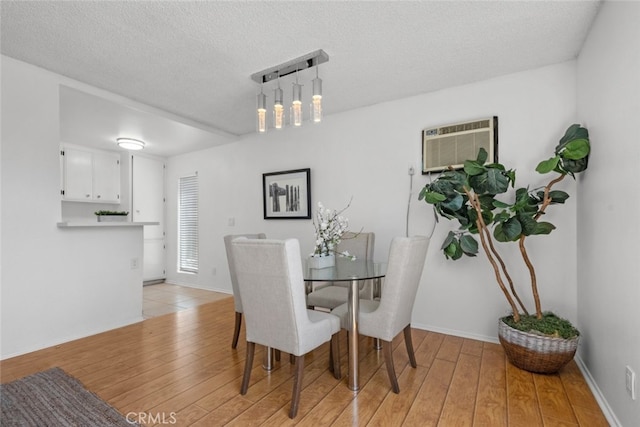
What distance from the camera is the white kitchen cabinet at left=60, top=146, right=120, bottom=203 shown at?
14.3 feet

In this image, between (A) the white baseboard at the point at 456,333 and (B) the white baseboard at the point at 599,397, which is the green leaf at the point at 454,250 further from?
(B) the white baseboard at the point at 599,397

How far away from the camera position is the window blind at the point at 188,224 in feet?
17.2

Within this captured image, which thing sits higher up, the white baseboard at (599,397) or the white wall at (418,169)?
the white wall at (418,169)

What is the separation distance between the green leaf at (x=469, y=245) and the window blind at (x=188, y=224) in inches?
169

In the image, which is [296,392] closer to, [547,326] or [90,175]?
[547,326]

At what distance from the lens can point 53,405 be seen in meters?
1.79

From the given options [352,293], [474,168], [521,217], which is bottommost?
[352,293]

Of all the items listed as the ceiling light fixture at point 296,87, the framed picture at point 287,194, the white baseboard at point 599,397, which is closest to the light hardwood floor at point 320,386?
the white baseboard at point 599,397

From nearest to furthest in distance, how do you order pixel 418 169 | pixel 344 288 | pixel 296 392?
1. pixel 296 392
2. pixel 344 288
3. pixel 418 169

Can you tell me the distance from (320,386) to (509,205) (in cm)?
189

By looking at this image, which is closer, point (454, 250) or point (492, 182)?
point (492, 182)

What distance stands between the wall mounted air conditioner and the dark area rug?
3054 millimetres

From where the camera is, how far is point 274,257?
1652 mm

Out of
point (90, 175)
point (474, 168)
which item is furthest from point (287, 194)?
point (90, 175)
